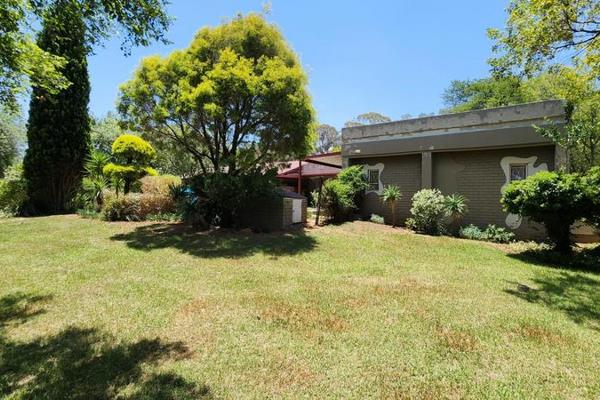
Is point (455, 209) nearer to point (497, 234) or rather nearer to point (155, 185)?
point (497, 234)

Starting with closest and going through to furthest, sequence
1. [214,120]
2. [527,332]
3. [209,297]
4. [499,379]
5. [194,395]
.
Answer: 1. [194,395]
2. [499,379]
3. [527,332]
4. [209,297]
5. [214,120]

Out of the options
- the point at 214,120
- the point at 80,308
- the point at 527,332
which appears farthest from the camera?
the point at 214,120

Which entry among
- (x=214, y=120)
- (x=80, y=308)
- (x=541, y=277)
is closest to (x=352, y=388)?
(x=80, y=308)

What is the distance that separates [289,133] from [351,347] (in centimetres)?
826

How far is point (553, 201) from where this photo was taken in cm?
875

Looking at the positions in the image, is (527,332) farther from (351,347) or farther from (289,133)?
(289,133)

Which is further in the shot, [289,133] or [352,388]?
[289,133]

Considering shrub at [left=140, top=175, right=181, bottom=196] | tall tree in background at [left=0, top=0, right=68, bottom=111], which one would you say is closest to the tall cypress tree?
shrub at [left=140, top=175, right=181, bottom=196]

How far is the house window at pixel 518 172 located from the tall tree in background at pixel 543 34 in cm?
369

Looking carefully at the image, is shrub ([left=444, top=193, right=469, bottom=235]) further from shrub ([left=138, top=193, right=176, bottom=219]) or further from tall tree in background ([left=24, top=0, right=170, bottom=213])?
tall tree in background ([left=24, top=0, right=170, bottom=213])

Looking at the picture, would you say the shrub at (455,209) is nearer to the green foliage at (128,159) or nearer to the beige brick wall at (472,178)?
the beige brick wall at (472,178)

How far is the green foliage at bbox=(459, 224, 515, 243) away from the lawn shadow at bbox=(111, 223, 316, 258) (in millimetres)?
6056

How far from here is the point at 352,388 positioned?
3.16 m

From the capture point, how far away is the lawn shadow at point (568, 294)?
528cm
